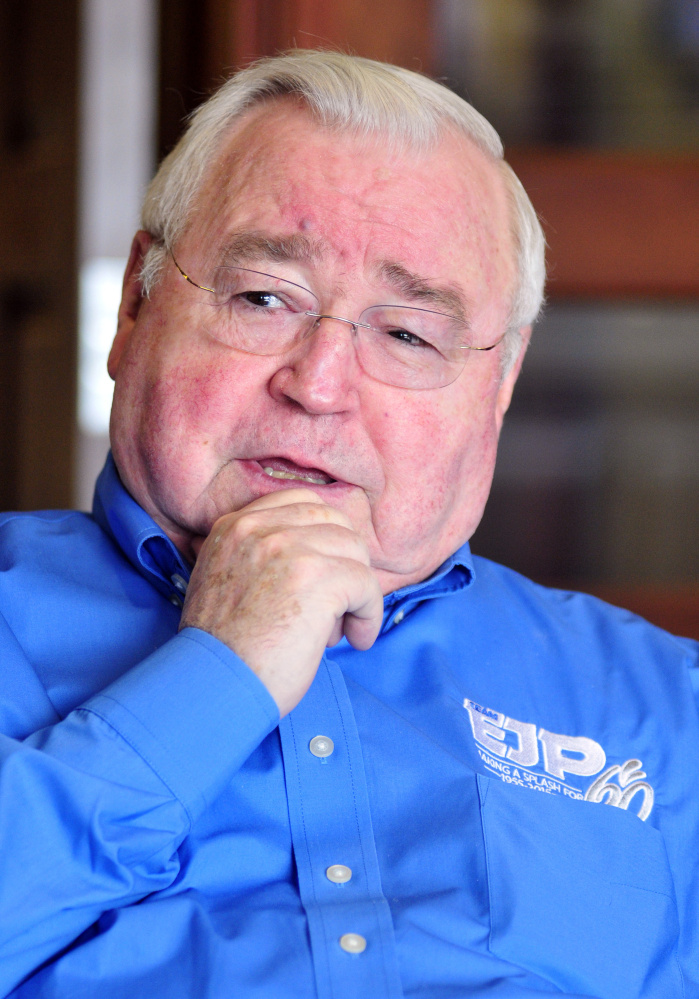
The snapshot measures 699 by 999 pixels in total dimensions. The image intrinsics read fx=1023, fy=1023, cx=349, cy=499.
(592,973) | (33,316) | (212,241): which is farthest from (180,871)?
(33,316)

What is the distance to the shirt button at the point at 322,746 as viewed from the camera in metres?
1.25

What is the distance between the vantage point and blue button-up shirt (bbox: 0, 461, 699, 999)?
1041 millimetres

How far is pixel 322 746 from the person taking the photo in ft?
4.11

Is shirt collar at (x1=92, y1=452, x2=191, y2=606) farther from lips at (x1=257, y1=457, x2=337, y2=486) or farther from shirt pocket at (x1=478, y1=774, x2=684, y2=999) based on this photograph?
shirt pocket at (x1=478, y1=774, x2=684, y2=999)

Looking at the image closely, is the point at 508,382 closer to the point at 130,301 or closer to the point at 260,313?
the point at 260,313

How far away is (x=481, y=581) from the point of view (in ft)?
5.54

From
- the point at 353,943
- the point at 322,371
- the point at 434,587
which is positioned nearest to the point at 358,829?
the point at 353,943

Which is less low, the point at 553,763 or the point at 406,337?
the point at 406,337

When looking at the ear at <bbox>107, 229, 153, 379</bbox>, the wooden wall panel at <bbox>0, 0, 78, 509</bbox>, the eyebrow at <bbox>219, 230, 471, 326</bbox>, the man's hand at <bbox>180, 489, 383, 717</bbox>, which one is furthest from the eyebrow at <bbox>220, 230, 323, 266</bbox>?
the wooden wall panel at <bbox>0, 0, 78, 509</bbox>

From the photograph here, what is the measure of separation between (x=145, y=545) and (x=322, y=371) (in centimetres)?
35

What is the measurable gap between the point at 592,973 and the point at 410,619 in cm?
53

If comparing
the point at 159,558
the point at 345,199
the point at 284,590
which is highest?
the point at 345,199

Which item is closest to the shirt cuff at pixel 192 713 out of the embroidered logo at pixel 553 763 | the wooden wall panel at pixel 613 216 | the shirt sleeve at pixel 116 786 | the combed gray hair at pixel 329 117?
the shirt sleeve at pixel 116 786

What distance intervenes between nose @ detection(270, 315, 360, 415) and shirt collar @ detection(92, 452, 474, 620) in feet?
0.86
